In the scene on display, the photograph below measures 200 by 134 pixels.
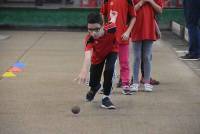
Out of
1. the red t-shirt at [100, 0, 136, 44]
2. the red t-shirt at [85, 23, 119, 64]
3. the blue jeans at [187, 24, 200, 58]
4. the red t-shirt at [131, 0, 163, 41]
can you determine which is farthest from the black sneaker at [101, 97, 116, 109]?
the blue jeans at [187, 24, 200, 58]

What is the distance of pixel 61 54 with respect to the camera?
1167 cm

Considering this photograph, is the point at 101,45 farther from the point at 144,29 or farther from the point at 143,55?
the point at 143,55

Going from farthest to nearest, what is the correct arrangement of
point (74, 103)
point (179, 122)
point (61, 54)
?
point (61, 54), point (74, 103), point (179, 122)

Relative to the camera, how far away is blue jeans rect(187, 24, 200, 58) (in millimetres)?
10828

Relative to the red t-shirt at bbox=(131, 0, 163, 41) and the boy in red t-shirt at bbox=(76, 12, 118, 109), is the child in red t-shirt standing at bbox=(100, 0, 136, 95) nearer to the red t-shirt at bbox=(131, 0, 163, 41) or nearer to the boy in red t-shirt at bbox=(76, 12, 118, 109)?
the red t-shirt at bbox=(131, 0, 163, 41)

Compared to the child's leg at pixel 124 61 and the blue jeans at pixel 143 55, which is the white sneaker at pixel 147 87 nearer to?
the blue jeans at pixel 143 55

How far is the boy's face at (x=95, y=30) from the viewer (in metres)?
6.64

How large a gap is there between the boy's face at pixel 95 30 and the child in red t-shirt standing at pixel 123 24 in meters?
0.81

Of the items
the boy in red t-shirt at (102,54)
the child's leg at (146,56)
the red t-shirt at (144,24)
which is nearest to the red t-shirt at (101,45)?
the boy in red t-shirt at (102,54)

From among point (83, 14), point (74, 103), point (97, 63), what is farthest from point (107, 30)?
point (83, 14)

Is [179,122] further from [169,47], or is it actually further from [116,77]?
[169,47]

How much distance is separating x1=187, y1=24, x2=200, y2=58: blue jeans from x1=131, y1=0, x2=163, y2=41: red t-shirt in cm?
308

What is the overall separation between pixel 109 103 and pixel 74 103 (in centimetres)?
53

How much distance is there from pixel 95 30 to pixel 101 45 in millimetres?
350
